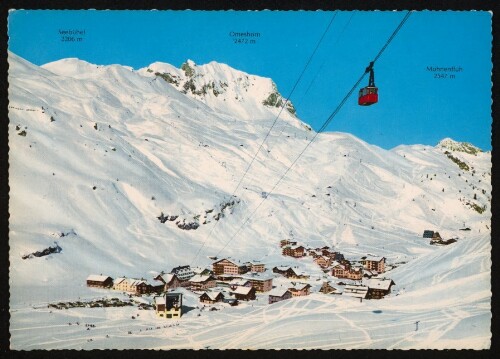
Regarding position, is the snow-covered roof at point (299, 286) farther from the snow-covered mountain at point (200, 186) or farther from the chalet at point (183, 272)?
the chalet at point (183, 272)

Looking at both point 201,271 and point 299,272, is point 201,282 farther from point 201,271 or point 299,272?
point 299,272

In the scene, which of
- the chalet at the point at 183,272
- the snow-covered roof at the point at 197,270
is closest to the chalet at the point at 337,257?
the snow-covered roof at the point at 197,270

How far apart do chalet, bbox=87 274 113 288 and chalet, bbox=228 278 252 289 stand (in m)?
1.10

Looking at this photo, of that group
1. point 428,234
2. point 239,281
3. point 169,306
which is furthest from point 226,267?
point 428,234

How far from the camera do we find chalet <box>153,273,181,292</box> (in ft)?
16.0

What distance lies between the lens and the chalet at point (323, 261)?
196 inches

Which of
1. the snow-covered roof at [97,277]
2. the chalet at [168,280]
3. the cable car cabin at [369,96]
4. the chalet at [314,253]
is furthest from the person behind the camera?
the chalet at [314,253]

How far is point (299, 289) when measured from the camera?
16.3ft

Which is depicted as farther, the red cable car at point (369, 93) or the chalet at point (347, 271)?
the chalet at point (347, 271)

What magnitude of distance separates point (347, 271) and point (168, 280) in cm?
165

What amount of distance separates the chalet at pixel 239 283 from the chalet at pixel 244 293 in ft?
0.09
